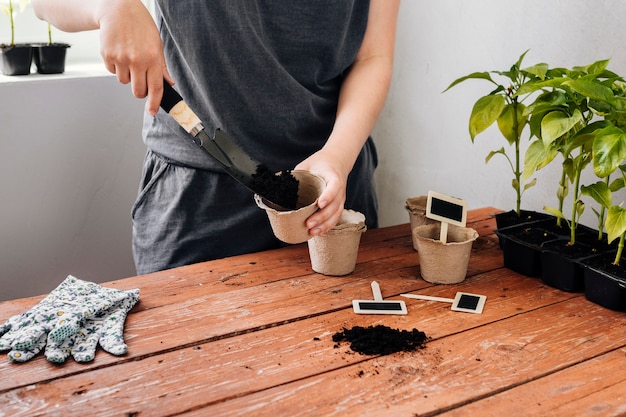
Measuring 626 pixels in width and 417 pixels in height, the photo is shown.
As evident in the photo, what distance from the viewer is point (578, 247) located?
139 cm

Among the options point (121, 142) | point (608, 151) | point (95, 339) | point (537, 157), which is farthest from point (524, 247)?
point (121, 142)

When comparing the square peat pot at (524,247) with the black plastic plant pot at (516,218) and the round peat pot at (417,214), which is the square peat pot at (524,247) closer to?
the black plastic plant pot at (516,218)

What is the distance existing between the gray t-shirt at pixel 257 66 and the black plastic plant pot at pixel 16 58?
2.36ft

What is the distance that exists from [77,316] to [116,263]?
47.1 inches

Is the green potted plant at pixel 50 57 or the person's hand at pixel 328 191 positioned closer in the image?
the person's hand at pixel 328 191

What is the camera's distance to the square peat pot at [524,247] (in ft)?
4.60

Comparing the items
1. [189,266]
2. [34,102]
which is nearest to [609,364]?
[189,266]

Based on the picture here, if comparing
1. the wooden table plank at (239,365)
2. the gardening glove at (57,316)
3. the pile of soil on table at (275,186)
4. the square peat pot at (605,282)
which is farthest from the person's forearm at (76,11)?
the square peat pot at (605,282)

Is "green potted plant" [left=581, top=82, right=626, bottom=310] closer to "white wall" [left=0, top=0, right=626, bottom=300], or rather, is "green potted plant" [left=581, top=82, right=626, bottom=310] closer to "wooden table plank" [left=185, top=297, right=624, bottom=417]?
"wooden table plank" [left=185, top=297, right=624, bottom=417]

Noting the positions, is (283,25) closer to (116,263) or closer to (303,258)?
(303,258)

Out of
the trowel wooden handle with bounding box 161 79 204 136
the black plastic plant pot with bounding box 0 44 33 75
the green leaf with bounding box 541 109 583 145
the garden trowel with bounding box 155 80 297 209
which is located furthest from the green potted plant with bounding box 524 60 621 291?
the black plastic plant pot with bounding box 0 44 33 75

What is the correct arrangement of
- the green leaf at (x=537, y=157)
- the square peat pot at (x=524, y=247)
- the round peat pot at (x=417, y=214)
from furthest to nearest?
the round peat pot at (x=417, y=214), the square peat pot at (x=524, y=247), the green leaf at (x=537, y=157)

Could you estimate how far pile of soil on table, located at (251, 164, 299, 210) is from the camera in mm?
1254

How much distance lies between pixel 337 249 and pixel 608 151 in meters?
0.52
